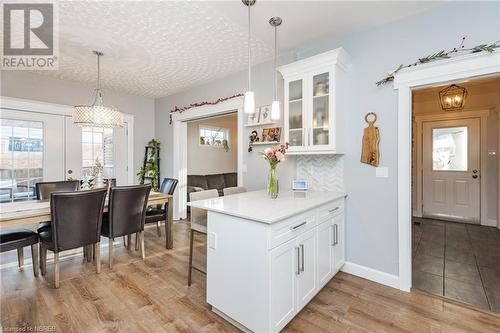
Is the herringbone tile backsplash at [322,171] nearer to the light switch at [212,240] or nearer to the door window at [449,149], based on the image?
the light switch at [212,240]

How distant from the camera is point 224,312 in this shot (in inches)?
75.0

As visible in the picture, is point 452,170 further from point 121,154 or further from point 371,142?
point 121,154

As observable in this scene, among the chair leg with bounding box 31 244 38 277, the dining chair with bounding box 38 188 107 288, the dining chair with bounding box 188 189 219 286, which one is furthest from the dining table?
the dining chair with bounding box 188 189 219 286

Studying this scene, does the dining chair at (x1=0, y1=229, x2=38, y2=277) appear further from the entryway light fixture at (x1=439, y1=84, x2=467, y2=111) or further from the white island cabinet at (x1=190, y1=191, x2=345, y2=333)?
the entryway light fixture at (x1=439, y1=84, x2=467, y2=111)

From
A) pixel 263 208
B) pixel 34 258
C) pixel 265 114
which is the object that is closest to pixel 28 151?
pixel 34 258

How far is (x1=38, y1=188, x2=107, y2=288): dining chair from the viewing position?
2.42 m

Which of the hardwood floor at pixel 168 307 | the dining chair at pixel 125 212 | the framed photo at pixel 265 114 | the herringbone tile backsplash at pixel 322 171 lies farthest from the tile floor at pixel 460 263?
the dining chair at pixel 125 212

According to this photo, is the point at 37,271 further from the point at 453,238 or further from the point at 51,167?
the point at 453,238

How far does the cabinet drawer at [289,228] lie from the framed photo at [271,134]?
57.0 inches

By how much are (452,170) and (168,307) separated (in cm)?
583

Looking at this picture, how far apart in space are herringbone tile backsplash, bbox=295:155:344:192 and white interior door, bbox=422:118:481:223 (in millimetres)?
3706

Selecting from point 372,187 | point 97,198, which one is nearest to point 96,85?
point 97,198

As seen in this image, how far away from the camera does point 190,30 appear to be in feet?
8.73

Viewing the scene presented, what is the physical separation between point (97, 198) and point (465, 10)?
4.04m
